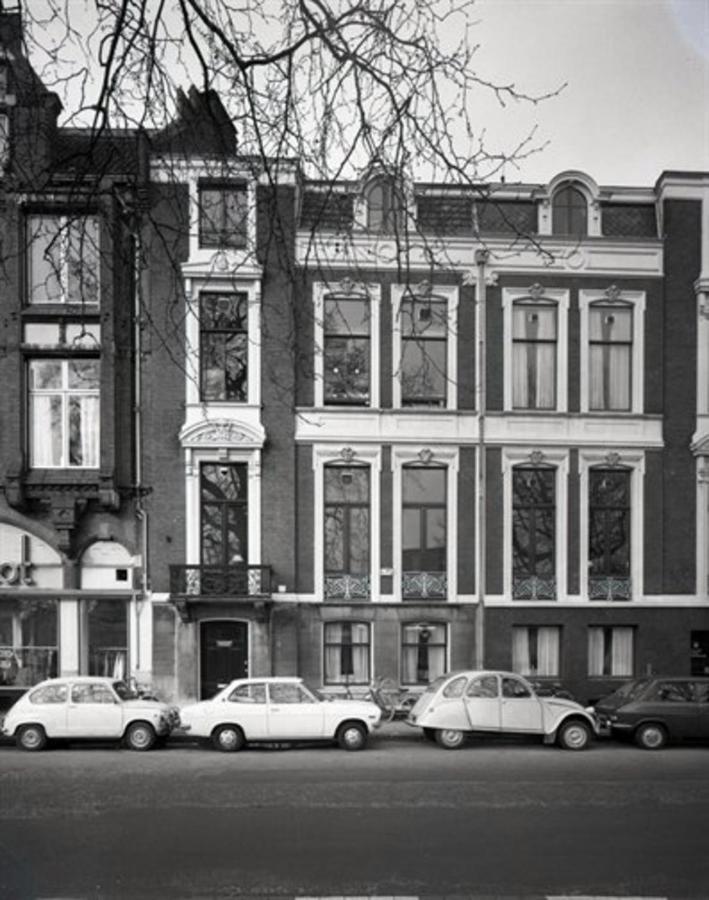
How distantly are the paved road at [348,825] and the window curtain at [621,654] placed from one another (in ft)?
21.0

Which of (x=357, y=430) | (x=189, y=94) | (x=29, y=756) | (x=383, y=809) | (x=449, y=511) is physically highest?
(x=189, y=94)

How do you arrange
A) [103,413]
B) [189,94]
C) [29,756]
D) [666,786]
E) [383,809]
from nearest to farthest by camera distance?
1. [189,94]
2. [383,809]
3. [666,786]
4. [29,756]
5. [103,413]

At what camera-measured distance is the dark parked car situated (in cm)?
1509

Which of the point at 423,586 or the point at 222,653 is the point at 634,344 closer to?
the point at 423,586

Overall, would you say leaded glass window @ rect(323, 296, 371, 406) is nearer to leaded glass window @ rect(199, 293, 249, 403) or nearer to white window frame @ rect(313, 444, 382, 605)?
white window frame @ rect(313, 444, 382, 605)

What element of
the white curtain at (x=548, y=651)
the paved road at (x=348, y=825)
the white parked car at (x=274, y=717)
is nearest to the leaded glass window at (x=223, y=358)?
the white parked car at (x=274, y=717)

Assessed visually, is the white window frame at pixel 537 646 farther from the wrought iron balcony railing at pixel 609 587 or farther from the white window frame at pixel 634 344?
the white window frame at pixel 634 344

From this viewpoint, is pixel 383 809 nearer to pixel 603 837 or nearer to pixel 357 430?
pixel 603 837

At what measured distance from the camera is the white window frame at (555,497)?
19859 millimetres

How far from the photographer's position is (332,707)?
1443cm

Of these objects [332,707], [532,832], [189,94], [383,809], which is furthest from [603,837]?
[189,94]

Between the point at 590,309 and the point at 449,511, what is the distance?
6560mm

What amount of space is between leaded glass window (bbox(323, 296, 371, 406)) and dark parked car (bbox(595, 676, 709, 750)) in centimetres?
950

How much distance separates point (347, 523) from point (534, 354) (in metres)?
6.66
